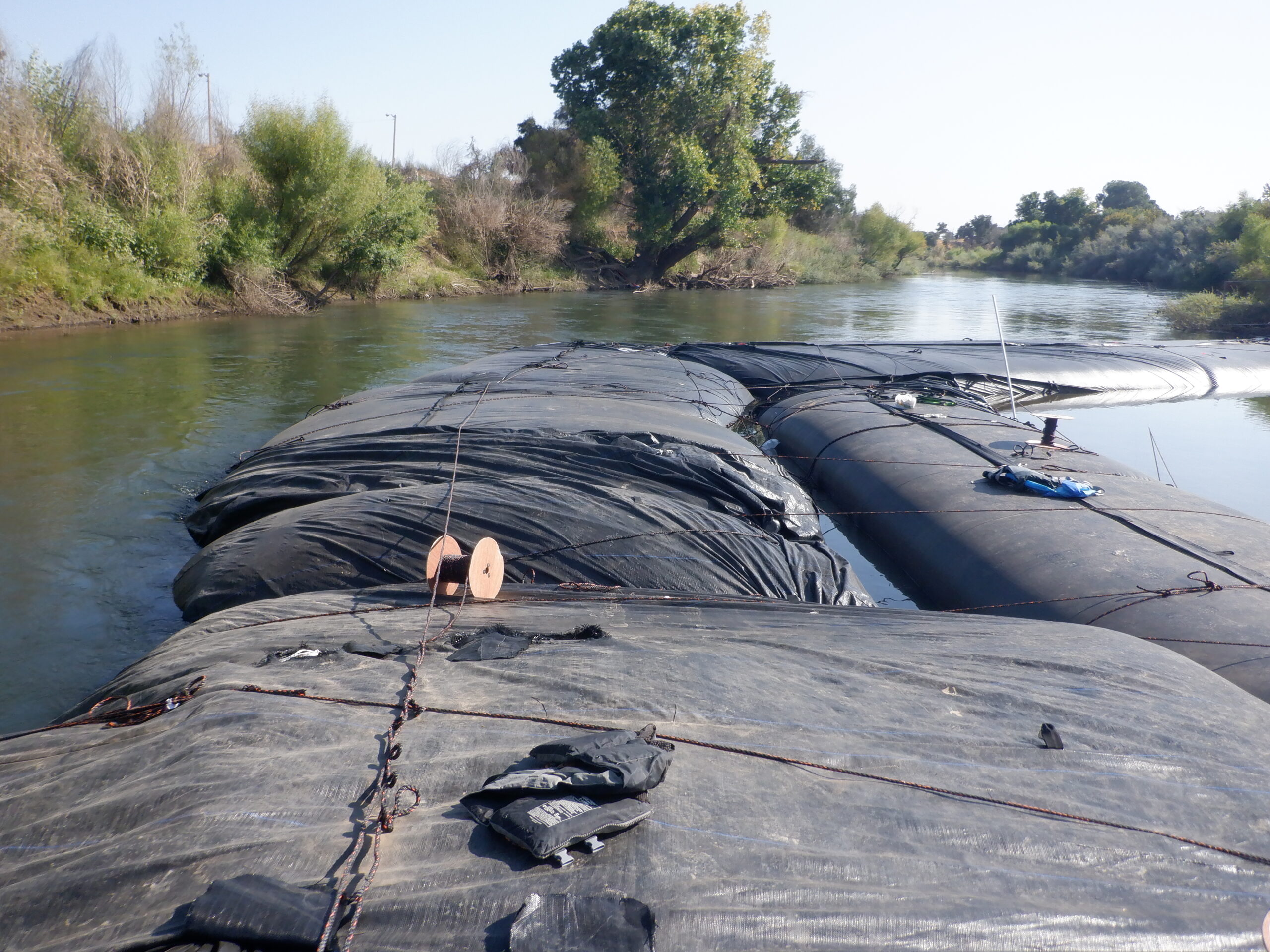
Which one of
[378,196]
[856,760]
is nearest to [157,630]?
[856,760]

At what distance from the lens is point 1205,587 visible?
4125 millimetres

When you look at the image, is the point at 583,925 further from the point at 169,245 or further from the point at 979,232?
the point at 979,232

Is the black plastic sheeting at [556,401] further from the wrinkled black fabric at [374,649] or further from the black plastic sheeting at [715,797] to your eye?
the black plastic sheeting at [715,797]

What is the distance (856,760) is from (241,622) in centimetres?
240

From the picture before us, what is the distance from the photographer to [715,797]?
6.48ft

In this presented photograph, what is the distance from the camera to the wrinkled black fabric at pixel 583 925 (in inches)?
60.8

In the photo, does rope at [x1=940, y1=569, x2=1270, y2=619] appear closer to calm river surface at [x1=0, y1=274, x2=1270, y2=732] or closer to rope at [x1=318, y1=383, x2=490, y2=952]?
calm river surface at [x1=0, y1=274, x2=1270, y2=732]

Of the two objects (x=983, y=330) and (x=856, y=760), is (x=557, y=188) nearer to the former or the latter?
(x=983, y=330)

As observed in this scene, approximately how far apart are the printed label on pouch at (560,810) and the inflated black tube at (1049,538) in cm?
308

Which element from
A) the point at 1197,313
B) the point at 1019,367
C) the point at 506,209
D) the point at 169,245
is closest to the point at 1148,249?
the point at 1197,313

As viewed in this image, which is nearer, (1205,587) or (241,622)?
(241,622)

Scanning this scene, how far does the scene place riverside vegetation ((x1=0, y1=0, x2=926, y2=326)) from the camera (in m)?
15.4

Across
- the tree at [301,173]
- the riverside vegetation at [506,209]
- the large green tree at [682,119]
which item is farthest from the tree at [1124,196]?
the tree at [301,173]

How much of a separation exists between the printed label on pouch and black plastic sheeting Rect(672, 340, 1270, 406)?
321 inches
